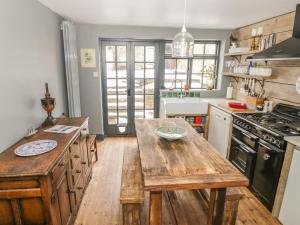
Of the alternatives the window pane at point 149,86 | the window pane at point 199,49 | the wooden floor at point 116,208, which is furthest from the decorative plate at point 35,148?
the window pane at point 199,49

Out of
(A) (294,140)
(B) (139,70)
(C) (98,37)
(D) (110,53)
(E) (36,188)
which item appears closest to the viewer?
(E) (36,188)

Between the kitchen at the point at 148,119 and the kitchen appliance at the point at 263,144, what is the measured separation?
0.05 feet

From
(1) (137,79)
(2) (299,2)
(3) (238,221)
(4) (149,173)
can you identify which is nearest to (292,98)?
(2) (299,2)

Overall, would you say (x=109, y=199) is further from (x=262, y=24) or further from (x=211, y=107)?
(x=262, y=24)

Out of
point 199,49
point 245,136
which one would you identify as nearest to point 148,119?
point 245,136

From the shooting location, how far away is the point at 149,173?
144cm

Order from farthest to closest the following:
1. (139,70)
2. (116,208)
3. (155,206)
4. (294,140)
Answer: (139,70) → (116,208) → (294,140) → (155,206)

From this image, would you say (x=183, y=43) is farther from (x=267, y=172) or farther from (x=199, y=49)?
(x=199, y=49)

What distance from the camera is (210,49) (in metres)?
4.32

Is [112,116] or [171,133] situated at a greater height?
[171,133]

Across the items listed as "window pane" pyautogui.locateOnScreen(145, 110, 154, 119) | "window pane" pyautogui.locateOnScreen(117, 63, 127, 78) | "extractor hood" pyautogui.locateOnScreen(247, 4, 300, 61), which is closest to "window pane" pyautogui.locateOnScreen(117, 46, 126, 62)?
"window pane" pyautogui.locateOnScreen(117, 63, 127, 78)

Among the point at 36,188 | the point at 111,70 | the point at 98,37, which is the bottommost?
the point at 36,188

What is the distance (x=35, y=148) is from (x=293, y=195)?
2.46m

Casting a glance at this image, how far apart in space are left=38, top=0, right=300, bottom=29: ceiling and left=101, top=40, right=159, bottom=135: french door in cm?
69
